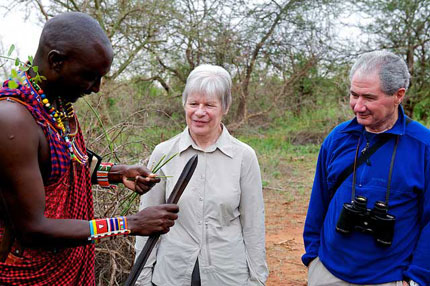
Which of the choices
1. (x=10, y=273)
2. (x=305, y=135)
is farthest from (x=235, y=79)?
(x=10, y=273)

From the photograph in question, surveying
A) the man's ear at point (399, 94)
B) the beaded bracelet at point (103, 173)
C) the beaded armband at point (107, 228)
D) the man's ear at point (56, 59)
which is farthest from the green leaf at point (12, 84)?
the man's ear at point (399, 94)

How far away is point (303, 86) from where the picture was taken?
1141 cm

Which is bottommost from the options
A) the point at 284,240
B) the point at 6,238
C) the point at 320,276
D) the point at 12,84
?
the point at 284,240

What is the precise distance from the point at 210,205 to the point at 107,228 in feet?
2.46

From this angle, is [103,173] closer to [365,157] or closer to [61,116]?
[61,116]

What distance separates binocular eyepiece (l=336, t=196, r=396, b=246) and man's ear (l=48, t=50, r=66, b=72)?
4.67ft

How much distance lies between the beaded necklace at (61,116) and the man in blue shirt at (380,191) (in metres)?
1.26

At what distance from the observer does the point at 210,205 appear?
2.27m

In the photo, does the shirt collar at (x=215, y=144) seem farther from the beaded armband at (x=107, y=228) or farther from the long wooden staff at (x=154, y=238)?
the beaded armband at (x=107, y=228)

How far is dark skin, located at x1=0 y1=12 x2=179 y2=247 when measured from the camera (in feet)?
4.65

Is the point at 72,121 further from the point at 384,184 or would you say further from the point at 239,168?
the point at 384,184

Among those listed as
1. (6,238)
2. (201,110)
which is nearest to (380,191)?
(201,110)

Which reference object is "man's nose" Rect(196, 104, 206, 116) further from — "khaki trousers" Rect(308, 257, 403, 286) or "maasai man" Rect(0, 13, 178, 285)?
"khaki trousers" Rect(308, 257, 403, 286)

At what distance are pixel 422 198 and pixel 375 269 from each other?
0.40m
